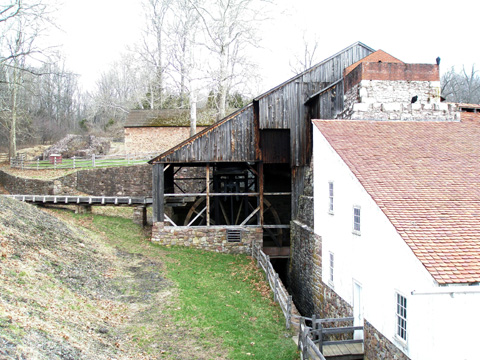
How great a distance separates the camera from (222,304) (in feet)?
35.7

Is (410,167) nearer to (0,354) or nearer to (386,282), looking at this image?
(386,282)

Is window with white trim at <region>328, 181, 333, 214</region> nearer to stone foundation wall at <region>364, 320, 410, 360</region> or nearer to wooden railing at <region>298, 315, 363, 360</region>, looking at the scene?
wooden railing at <region>298, 315, 363, 360</region>

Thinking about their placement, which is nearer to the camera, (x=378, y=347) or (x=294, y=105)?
(x=378, y=347)

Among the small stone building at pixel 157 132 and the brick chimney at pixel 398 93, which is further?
the small stone building at pixel 157 132

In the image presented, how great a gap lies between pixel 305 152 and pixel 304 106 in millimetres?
2005

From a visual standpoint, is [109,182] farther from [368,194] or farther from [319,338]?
[368,194]

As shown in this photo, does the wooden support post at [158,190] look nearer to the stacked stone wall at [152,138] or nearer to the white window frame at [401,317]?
the white window frame at [401,317]

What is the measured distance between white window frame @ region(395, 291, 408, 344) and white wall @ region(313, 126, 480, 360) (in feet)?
0.24

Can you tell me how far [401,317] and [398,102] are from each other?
8098 millimetres

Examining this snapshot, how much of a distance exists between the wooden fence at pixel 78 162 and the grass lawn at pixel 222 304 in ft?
29.5

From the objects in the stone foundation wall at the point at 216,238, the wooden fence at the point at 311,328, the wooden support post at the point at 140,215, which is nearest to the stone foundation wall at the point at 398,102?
the wooden fence at the point at 311,328

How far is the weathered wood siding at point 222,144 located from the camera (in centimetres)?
1625

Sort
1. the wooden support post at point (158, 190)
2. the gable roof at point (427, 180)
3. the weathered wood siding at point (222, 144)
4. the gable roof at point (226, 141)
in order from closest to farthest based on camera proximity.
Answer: the gable roof at point (427, 180) → the gable roof at point (226, 141) → the weathered wood siding at point (222, 144) → the wooden support post at point (158, 190)

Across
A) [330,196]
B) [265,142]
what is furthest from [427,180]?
[265,142]
